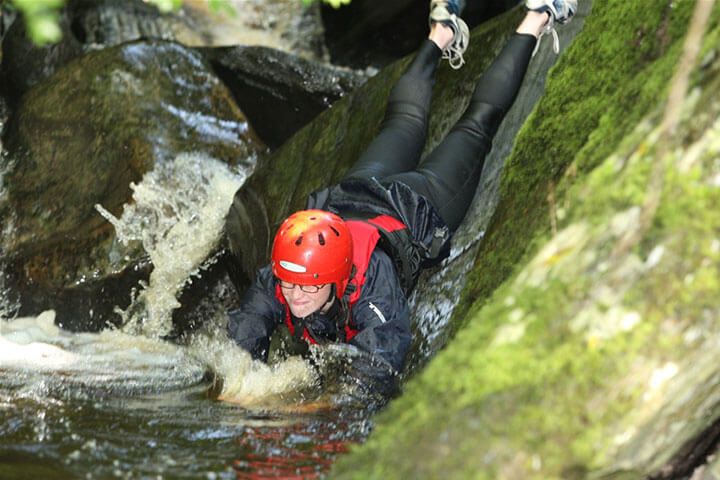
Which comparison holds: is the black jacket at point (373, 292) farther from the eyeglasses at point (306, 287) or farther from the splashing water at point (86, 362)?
the splashing water at point (86, 362)

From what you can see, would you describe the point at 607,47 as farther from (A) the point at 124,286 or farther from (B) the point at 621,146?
(A) the point at 124,286

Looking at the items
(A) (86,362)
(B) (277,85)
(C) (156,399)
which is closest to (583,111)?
(C) (156,399)

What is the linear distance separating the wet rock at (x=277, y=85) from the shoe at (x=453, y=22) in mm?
4740

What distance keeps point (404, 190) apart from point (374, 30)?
1009 centimetres

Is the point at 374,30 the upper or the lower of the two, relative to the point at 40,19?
lower

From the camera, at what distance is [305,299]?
19.7ft

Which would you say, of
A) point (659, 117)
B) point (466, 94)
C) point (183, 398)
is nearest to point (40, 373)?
point (183, 398)

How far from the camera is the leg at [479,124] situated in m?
6.96

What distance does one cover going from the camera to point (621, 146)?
3500 millimetres

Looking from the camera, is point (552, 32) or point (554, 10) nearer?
point (554, 10)

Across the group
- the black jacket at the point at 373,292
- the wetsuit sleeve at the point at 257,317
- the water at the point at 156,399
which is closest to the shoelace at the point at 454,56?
the black jacket at the point at 373,292

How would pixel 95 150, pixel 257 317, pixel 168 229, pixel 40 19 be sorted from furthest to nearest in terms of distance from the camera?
pixel 95 150
pixel 168 229
pixel 257 317
pixel 40 19

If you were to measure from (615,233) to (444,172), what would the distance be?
12.7 feet

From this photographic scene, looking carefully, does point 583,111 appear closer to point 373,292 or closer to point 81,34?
point 373,292
